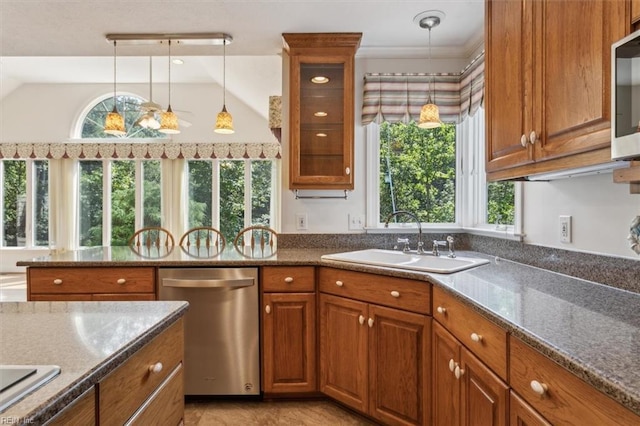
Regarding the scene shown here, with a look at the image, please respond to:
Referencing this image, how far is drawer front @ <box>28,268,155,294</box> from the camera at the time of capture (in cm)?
208

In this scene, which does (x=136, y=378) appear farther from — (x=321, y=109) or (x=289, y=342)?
Result: (x=321, y=109)

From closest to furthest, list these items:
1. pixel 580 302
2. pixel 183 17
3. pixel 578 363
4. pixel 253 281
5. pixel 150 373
Result: pixel 578 363 < pixel 150 373 < pixel 580 302 < pixel 253 281 < pixel 183 17

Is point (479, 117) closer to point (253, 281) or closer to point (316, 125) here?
point (316, 125)

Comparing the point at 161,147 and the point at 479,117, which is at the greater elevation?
the point at 161,147

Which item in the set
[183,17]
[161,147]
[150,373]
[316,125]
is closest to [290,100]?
[316,125]

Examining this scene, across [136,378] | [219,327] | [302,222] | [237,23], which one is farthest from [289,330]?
[237,23]

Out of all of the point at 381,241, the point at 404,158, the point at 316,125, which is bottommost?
the point at 381,241

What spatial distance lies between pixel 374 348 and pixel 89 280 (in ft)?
5.45

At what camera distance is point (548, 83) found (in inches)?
47.5

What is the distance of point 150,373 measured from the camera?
0.92m

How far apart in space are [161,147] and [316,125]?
4138 mm

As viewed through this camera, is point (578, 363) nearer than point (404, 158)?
Yes

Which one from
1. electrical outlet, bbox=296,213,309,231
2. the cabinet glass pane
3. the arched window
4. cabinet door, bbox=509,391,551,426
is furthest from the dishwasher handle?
the arched window

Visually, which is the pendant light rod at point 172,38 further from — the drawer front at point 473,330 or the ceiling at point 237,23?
the drawer front at point 473,330
